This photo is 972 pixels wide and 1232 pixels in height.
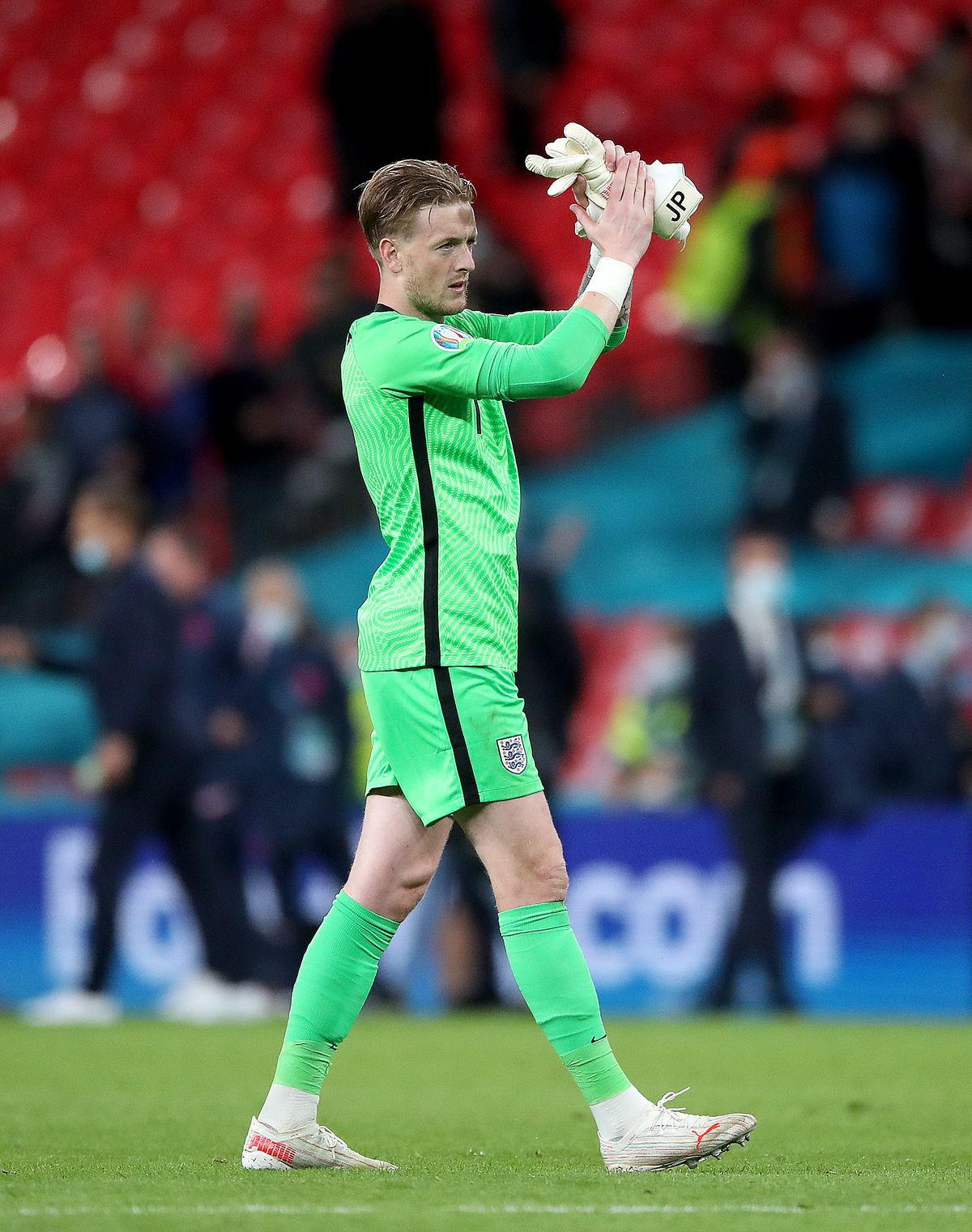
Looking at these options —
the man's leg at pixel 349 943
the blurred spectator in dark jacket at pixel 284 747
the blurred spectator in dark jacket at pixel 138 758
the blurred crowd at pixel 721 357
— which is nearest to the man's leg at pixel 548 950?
the man's leg at pixel 349 943

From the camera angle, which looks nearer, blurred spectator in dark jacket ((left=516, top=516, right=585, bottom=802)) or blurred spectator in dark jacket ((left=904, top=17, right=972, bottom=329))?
blurred spectator in dark jacket ((left=516, top=516, right=585, bottom=802))

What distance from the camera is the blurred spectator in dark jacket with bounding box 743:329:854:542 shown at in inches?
482

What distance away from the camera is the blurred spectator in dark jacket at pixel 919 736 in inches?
423

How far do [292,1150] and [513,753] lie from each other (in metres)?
0.94

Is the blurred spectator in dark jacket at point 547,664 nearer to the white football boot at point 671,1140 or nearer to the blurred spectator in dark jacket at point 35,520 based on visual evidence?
the blurred spectator in dark jacket at point 35,520

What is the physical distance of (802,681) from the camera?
10.3 m

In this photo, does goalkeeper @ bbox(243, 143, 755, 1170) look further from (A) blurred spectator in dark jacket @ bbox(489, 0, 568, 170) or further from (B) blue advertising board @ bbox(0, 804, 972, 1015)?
(A) blurred spectator in dark jacket @ bbox(489, 0, 568, 170)

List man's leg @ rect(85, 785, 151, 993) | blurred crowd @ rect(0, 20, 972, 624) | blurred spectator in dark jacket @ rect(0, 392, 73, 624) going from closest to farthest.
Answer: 1. man's leg @ rect(85, 785, 151, 993)
2. blurred spectator in dark jacket @ rect(0, 392, 73, 624)
3. blurred crowd @ rect(0, 20, 972, 624)

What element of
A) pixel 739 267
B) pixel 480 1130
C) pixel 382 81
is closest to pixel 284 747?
pixel 739 267

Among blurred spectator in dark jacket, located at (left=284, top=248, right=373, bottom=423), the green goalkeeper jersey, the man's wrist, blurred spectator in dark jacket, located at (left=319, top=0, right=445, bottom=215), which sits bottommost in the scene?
the green goalkeeper jersey

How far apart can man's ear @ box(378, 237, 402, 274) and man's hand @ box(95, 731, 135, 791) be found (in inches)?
234

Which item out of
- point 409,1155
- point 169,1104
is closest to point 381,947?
point 409,1155

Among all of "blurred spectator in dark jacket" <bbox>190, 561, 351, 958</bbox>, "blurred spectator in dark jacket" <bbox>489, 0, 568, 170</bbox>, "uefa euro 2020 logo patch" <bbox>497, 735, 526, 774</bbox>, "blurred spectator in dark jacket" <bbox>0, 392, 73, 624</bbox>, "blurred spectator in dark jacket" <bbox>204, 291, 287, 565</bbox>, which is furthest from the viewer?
"blurred spectator in dark jacket" <bbox>489, 0, 568, 170</bbox>

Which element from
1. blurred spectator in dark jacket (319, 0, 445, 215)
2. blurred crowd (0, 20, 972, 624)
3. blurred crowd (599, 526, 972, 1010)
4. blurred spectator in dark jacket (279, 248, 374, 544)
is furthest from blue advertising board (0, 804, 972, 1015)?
blurred spectator in dark jacket (319, 0, 445, 215)
